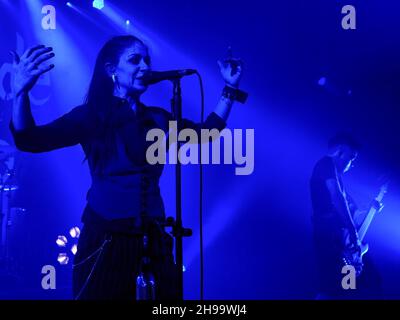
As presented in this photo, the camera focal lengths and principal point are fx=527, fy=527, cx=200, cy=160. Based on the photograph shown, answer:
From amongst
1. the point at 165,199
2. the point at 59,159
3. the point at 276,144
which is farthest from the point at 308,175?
the point at 59,159

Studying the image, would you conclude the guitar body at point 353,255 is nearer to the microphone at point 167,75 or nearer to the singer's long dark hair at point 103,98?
the singer's long dark hair at point 103,98

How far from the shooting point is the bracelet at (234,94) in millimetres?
3273

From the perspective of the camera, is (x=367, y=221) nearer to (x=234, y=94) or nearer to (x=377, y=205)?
(x=377, y=205)

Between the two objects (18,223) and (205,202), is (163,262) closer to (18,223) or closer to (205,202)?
(205,202)

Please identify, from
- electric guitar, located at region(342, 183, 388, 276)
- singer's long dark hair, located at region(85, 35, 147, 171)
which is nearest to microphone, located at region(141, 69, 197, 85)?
singer's long dark hair, located at region(85, 35, 147, 171)

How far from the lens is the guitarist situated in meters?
3.99

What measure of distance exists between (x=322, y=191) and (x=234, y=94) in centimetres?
120

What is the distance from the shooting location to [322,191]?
4.02 m

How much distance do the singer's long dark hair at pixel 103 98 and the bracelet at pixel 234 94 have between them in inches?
29.1

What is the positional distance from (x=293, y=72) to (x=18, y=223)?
2.35m

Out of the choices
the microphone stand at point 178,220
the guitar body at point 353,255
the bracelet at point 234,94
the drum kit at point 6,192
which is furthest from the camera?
the guitar body at point 353,255

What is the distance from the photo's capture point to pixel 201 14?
4066 millimetres

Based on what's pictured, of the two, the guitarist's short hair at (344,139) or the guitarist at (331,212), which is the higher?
the guitarist's short hair at (344,139)

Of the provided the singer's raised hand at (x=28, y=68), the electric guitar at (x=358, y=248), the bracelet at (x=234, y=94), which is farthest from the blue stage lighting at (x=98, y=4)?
the electric guitar at (x=358, y=248)
